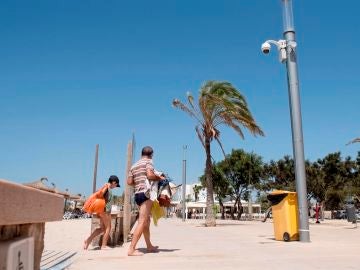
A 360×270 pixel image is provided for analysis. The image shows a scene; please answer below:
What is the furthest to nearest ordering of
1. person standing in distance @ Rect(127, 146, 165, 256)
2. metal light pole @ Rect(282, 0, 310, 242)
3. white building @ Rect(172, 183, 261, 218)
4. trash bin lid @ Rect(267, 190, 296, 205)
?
white building @ Rect(172, 183, 261, 218) → trash bin lid @ Rect(267, 190, 296, 205) → metal light pole @ Rect(282, 0, 310, 242) → person standing in distance @ Rect(127, 146, 165, 256)

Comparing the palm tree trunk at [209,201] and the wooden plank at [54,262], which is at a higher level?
the palm tree trunk at [209,201]

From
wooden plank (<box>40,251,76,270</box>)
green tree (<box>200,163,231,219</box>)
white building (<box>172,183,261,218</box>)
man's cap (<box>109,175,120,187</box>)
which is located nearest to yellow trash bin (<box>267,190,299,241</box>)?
man's cap (<box>109,175,120,187</box>)

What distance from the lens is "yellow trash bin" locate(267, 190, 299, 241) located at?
8.22m

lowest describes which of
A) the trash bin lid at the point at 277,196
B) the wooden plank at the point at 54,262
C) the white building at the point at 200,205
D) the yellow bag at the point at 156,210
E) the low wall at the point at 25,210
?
the wooden plank at the point at 54,262

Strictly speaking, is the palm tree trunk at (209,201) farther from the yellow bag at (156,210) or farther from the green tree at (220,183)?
the green tree at (220,183)

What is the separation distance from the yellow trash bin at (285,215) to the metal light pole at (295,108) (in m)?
0.32

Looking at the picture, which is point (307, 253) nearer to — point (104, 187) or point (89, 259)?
point (89, 259)

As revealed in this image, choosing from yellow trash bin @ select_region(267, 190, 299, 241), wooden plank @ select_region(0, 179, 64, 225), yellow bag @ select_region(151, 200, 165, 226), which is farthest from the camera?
yellow trash bin @ select_region(267, 190, 299, 241)

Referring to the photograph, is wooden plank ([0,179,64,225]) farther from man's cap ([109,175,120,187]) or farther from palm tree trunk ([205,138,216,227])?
palm tree trunk ([205,138,216,227])

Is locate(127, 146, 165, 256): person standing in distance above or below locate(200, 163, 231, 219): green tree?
below

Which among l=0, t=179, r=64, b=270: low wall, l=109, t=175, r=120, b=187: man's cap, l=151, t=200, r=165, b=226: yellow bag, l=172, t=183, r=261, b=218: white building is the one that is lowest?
Result: l=0, t=179, r=64, b=270: low wall

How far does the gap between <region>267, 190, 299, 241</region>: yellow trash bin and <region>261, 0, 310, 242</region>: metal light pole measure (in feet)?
1.05

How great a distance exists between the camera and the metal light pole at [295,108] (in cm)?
802

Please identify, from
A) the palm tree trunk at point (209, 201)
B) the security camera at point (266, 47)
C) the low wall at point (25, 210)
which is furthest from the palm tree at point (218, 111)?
the low wall at point (25, 210)
